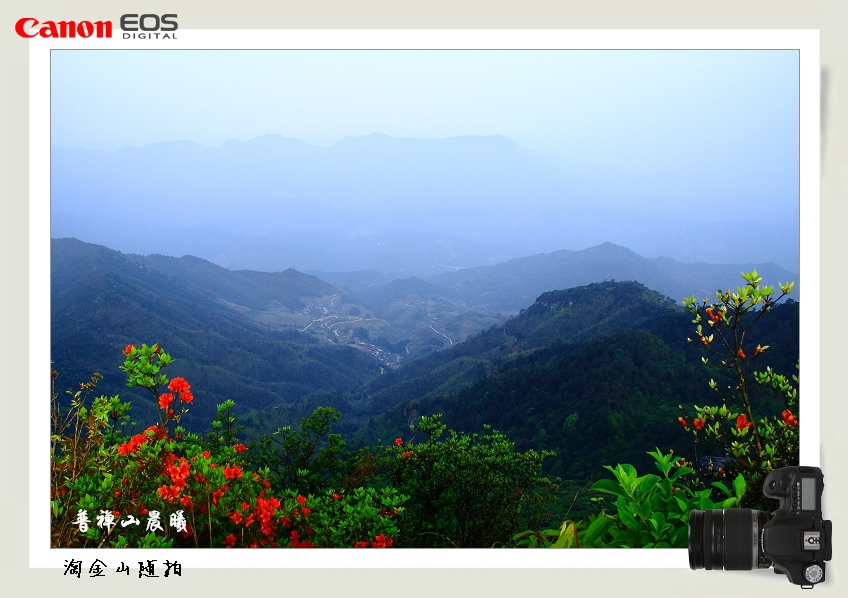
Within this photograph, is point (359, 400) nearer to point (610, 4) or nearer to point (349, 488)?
point (349, 488)

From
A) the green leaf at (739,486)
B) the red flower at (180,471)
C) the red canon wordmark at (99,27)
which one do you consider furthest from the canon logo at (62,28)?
the green leaf at (739,486)

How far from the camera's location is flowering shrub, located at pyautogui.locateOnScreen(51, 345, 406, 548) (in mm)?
2348

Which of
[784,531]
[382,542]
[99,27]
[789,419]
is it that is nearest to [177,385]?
[382,542]

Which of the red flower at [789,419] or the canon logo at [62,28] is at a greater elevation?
the canon logo at [62,28]

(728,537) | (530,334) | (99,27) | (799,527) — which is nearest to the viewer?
(799,527)

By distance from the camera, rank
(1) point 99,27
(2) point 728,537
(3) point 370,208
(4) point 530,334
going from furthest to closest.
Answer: (3) point 370,208 → (4) point 530,334 → (1) point 99,27 → (2) point 728,537

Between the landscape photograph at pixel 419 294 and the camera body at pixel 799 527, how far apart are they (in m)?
0.29

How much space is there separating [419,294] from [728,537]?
7.12ft

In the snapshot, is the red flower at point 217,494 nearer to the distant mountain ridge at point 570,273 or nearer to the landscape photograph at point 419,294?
the landscape photograph at point 419,294

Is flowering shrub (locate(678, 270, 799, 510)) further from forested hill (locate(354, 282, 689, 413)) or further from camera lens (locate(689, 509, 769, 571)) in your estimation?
forested hill (locate(354, 282, 689, 413))

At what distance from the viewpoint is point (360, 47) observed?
2383mm

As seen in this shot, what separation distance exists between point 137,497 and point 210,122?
1952 millimetres

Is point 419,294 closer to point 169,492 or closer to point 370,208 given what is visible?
point 370,208

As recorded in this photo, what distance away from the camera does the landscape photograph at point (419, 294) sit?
247 cm
